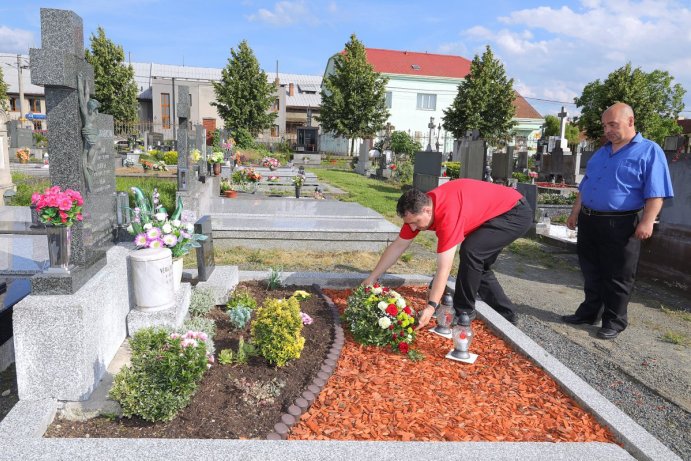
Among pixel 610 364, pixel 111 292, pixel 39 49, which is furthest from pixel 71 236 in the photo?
pixel 610 364

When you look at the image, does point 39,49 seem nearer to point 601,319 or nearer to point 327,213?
point 601,319

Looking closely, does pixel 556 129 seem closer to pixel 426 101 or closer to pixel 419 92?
pixel 426 101

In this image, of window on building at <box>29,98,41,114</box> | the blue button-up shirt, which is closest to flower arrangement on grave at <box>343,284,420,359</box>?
the blue button-up shirt

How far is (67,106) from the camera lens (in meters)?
3.14

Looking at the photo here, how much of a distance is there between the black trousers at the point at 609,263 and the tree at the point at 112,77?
3464 centimetres

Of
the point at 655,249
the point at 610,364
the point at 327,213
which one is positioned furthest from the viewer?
the point at 327,213

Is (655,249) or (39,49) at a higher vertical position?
(39,49)

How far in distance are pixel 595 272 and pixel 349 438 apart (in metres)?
3.32

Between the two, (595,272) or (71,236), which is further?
(595,272)

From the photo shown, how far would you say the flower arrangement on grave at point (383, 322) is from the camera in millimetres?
Answer: 3533

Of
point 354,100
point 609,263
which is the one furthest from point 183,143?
point 354,100

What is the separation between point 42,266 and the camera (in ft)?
15.4

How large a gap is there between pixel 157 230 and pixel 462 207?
2.23 meters

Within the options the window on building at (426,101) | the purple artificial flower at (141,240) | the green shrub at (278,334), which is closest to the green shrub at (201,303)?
the purple artificial flower at (141,240)
